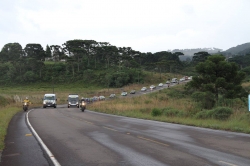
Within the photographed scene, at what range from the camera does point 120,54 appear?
120438mm

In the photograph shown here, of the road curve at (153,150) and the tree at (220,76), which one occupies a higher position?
the tree at (220,76)

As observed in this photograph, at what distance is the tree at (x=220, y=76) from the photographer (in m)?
39.7

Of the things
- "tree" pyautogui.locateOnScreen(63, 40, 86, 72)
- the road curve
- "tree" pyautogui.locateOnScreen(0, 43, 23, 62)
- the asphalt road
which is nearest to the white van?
the asphalt road

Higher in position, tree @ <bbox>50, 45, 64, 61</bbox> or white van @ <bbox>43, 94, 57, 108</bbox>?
tree @ <bbox>50, 45, 64, 61</bbox>

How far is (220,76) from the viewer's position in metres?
41.4

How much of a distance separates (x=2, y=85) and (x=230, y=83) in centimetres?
9402

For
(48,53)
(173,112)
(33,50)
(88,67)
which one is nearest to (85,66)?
(88,67)

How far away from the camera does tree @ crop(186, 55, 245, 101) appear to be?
3966 cm

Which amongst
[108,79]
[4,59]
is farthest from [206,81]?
[4,59]

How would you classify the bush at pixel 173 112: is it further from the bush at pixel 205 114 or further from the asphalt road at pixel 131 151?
the asphalt road at pixel 131 151

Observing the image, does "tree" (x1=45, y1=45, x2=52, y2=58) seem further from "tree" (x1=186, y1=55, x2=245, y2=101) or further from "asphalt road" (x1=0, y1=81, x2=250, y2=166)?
"asphalt road" (x1=0, y1=81, x2=250, y2=166)

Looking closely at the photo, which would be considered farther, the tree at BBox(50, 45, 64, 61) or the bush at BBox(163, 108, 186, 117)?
the tree at BBox(50, 45, 64, 61)

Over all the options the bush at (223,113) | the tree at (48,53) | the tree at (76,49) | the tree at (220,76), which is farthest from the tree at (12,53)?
the bush at (223,113)

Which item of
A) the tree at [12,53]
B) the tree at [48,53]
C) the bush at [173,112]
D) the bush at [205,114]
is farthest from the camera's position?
the tree at [12,53]
